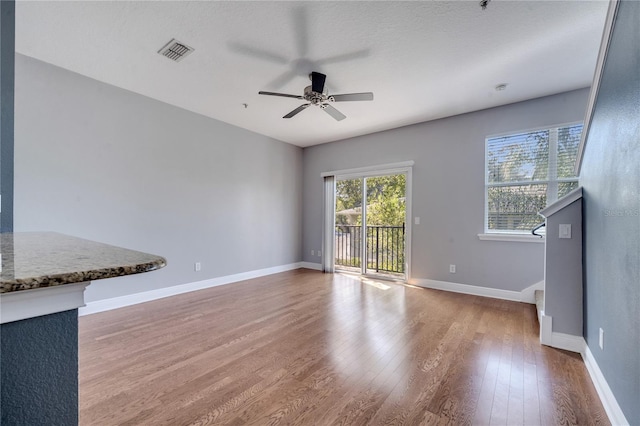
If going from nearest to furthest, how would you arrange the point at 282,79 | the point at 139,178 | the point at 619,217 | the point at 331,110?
1. the point at 619,217
2. the point at 282,79
3. the point at 331,110
4. the point at 139,178

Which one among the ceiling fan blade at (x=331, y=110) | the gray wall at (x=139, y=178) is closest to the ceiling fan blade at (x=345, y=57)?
the ceiling fan blade at (x=331, y=110)

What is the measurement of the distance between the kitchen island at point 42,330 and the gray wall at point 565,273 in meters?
2.97

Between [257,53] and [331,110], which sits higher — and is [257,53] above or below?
above

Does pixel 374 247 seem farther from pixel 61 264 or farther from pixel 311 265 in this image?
pixel 61 264

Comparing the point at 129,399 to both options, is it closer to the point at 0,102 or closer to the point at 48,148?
the point at 0,102

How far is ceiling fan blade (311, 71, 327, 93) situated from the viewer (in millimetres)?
2807

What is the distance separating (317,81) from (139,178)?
102 inches

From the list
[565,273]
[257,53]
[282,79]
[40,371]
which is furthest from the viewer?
[282,79]

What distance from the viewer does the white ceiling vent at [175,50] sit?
2480mm

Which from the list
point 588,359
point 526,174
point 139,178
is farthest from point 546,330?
point 139,178

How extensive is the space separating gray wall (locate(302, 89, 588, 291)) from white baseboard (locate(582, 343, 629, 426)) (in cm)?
172

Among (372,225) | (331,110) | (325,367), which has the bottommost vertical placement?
(325,367)

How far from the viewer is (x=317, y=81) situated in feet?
9.30

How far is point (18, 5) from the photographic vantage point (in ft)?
6.59
